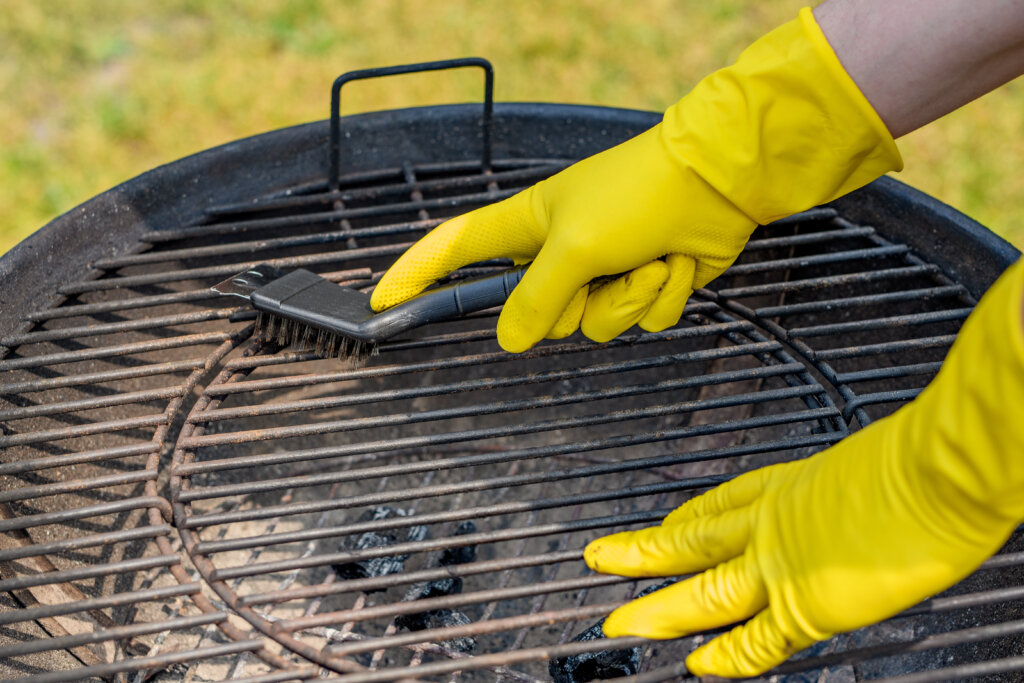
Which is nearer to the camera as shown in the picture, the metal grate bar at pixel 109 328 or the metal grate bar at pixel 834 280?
the metal grate bar at pixel 109 328

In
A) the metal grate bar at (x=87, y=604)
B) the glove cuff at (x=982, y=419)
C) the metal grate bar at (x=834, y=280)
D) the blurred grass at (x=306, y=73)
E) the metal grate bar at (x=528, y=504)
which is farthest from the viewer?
the blurred grass at (x=306, y=73)

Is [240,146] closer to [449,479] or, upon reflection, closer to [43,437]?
[43,437]

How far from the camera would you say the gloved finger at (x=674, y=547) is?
1.01 meters

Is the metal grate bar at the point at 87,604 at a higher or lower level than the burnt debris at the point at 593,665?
higher

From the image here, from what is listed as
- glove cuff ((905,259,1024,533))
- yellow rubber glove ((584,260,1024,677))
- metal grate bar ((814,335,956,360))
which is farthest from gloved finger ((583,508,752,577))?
metal grate bar ((814,335,956,360))

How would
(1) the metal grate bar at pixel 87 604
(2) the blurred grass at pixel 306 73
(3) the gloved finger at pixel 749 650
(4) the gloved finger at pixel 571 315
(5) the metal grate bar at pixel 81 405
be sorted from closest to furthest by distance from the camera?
1. (3) the gloved finger at pixel 749 650
2. (1) the metal grate bar at pixel 87 604
3. (5) the metal grate bar at pixel 81 405
4. (4) the gloved finger at pixel 571 315
5. (2) the blurred grass at pixel 306 73

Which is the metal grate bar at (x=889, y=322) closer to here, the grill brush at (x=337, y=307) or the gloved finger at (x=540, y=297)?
the gloved finger at (x=540, y=297)

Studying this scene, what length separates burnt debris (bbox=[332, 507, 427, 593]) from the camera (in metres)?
1.49

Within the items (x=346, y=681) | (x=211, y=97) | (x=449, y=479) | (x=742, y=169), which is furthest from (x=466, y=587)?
(x=211, y=97)

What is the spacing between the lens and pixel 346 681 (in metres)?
0.95

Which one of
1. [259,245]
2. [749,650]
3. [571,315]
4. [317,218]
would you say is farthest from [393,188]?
[749,650]

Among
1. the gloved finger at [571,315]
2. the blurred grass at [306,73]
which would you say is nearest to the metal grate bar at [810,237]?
the gloved finger at [571,315]

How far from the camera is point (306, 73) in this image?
324 centimetres

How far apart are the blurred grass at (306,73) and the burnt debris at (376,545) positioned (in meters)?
1.87
